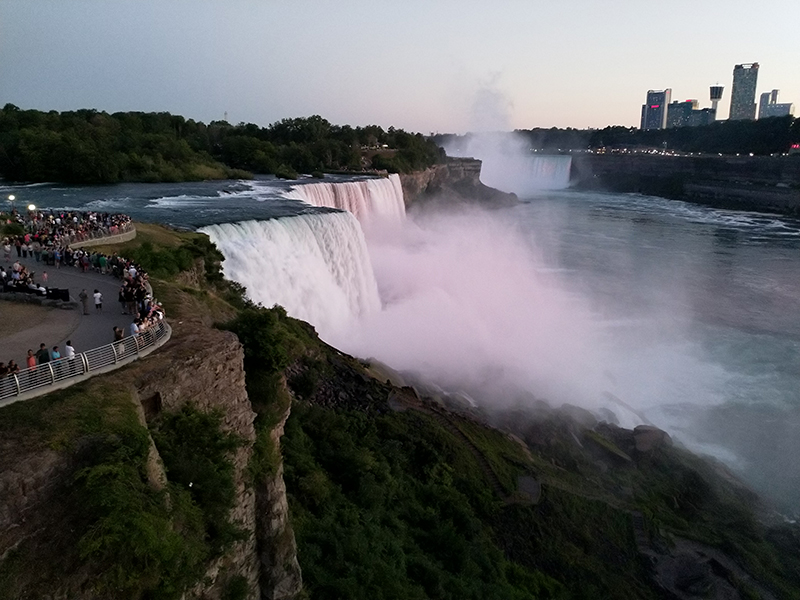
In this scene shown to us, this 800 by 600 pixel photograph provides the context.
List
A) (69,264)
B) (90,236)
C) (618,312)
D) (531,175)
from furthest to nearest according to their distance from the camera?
(531,175), (618,312), (90,236), (69,264)

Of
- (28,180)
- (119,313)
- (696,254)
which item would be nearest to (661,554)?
(119,313)

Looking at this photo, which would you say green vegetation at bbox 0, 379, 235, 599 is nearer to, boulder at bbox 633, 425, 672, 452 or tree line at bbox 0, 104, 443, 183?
boulder at bbox 633, 425, 672, 452

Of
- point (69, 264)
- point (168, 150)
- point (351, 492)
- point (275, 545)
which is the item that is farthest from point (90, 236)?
point (168, 150)

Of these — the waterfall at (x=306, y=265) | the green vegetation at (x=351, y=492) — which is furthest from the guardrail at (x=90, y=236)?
the waterfall at (x=306, y=265)

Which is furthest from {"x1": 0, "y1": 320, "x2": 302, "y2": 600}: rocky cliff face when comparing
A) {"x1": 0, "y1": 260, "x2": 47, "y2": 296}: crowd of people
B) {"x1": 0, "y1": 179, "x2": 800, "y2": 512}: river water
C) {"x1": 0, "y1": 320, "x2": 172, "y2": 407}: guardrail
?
{"x1": 0, "y1": 179, "x2": 800, "y2": 512}: river water

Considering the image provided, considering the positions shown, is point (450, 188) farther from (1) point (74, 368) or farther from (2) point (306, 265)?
(1) point (74, 368)

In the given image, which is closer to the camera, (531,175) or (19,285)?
(19,285)
